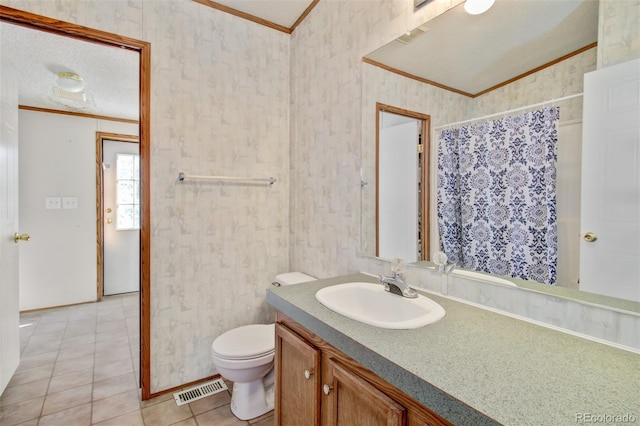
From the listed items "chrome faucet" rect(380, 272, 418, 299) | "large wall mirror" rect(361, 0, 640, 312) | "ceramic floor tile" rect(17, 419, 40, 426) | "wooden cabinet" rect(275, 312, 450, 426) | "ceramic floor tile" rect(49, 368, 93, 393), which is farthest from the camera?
"ceramic floor tile" rect(49, 368, 93, 393)

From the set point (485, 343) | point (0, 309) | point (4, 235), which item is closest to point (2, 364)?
point (0, 309)

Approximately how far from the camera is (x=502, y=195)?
3.59 feet

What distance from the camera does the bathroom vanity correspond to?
58 centimetres

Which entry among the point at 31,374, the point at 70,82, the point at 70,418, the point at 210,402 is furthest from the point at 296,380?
the point at 70,82

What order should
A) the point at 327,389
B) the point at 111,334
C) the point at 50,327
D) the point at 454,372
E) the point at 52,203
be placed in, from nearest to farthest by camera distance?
the point at 454,372
the point at 327,389
the point at 111,334
the point at 50,327
the point at 52,203

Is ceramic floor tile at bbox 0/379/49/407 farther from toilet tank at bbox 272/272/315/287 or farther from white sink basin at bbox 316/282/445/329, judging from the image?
white sink basin at bbox 316/282/445/329

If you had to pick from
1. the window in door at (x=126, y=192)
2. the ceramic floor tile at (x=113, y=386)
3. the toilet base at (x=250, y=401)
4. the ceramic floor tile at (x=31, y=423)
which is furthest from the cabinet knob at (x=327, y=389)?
the window in door at (x=126, y=192)

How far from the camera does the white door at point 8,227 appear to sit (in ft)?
5.95

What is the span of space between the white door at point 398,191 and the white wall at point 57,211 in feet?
12.0

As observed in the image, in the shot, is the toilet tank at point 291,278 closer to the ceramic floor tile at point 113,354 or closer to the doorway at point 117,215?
the ceramic floor tile at point 113,354

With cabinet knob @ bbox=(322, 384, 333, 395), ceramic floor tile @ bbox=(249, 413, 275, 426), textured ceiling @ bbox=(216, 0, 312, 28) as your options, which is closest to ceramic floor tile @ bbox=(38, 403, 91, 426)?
ceramic floor tile @ bbox=(249, 413, 275, 426)

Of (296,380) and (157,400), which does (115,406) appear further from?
(296,380)

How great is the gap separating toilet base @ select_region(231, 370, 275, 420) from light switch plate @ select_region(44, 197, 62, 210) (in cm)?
320

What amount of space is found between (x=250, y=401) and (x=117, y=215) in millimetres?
3248
